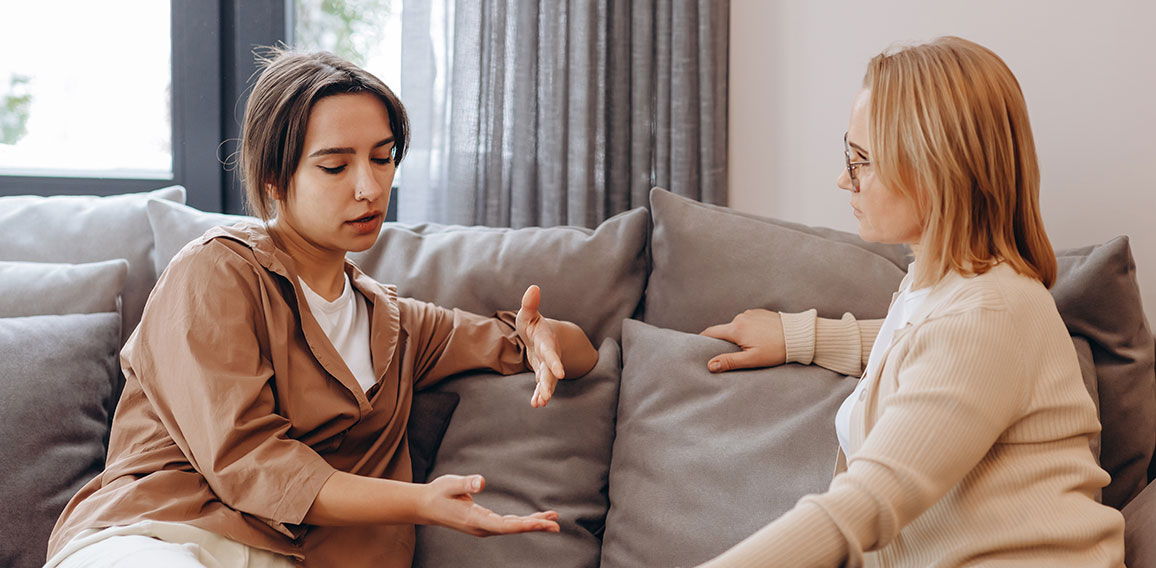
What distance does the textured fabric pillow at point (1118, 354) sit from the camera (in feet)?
4.45

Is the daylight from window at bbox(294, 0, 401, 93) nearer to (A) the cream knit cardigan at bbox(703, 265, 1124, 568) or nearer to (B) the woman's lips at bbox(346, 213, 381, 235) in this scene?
(B) the woman's lips at bbox(346, 213, 381, 235)

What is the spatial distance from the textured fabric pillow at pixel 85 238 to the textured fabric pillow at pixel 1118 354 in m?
1.71

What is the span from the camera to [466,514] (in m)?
1.16

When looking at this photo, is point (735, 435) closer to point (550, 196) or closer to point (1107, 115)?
point (550, 196)

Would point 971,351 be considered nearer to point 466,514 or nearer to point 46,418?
point 466,514

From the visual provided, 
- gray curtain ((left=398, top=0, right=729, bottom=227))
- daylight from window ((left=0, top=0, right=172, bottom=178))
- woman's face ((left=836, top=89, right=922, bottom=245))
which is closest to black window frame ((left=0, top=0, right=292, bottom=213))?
daylight from window ((left=0, top=0, right=172, bottom=178))

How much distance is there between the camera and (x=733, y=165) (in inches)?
83.8

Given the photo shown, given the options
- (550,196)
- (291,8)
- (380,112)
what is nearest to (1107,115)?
(550,196)

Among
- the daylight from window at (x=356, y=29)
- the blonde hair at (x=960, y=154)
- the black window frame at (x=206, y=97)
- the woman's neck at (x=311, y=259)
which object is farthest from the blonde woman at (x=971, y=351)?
the black window frame at (x=206, y=97)

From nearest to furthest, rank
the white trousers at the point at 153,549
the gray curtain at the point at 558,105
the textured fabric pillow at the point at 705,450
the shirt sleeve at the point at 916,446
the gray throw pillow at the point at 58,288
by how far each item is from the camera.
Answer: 1. the shirt sleeve at the point at 916,446
2. the white trousers at the point at 153,549
3. the textured fabric pillow at the point at 705,450
4. the gray throw pillow at the point at 58,288
5. the gray curtain at the point at 558,105

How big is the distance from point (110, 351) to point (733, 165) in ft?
4.73

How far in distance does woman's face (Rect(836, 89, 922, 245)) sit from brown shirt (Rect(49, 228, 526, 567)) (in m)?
0.80

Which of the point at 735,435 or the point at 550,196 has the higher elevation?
the point at 550,196

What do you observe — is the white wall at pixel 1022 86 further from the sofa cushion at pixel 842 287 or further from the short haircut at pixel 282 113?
the short haircut at pixel 282 113
